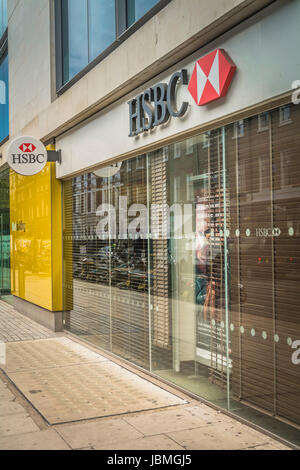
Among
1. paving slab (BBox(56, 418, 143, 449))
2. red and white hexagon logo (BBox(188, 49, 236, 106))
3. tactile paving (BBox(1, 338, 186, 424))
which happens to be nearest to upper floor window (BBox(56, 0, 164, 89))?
red and white hexagon logo (BBox(188, 49, 236, 106))

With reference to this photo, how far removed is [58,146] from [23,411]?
6.63 metres

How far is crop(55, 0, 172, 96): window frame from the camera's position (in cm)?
757

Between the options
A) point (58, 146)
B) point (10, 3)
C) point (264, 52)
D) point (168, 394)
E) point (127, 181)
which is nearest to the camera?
point (264, 52)

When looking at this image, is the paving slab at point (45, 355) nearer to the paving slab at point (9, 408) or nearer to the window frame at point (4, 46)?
the paving slab at point (9, 408)

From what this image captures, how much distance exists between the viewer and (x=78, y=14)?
10.3 meters

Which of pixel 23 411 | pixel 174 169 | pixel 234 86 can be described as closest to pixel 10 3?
pixel 174 169

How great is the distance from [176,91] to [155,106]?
0.47 m

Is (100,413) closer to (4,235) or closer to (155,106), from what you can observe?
(155,106)

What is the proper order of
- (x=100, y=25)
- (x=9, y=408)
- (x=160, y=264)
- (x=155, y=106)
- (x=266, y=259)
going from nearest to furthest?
(x=266, y=259), (x=9, y=408), (x=155, y=106), (x=160, y=264), (x=100, y=25)

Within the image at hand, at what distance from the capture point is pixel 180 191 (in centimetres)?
692

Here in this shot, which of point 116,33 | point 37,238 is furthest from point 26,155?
point 116,33

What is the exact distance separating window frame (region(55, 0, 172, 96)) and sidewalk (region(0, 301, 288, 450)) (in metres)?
4.93

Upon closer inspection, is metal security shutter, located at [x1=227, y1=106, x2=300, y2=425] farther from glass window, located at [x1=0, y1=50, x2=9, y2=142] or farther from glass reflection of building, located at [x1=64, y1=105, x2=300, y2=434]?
glass window, located at [x1=0, y1=50, x2=9, y2=142]
